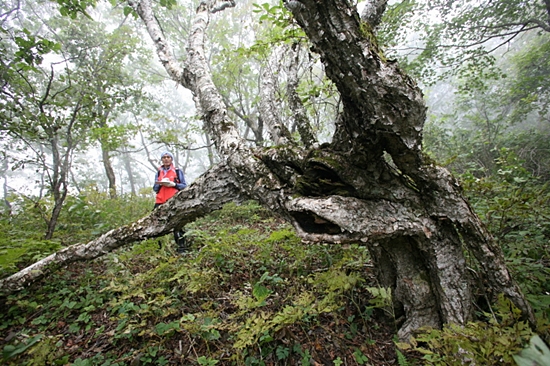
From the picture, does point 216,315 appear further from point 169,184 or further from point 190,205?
point 169,184

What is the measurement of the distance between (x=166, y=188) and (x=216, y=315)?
10.2ft

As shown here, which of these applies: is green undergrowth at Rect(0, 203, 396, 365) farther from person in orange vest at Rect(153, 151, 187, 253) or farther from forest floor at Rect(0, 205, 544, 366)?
person in orange vest at Rect(153, 151, 187, 253)

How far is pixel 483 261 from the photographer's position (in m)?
2.05

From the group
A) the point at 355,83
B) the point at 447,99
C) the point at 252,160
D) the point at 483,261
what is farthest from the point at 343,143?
the point at 447,99

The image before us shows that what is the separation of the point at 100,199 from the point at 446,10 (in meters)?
13.9

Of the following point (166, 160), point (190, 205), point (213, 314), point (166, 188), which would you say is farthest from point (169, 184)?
point (213, 314)

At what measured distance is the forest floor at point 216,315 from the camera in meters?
2.22

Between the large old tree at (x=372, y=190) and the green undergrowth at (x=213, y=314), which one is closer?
the large old tree at (x=372, y=190)

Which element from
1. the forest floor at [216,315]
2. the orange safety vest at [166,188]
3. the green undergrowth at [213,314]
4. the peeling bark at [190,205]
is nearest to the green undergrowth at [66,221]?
the green undergrowth at [213,314]

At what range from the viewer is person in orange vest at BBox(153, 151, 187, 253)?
4660 mm

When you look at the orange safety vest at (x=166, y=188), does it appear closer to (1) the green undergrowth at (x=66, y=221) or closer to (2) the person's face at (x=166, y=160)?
(2) the person's face at (x=166, y=160)

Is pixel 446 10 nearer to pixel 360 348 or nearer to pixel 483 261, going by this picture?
pixel 483 261

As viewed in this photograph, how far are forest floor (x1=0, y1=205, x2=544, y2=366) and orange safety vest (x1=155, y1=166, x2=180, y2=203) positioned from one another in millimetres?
1368

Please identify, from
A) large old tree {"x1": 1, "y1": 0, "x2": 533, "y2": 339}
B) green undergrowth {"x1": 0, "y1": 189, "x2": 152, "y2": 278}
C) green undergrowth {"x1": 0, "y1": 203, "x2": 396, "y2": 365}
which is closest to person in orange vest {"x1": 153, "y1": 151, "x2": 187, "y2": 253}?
green undergrowth {"x1": 0, "y1": 203, "x2": 396, "y2": 365}
